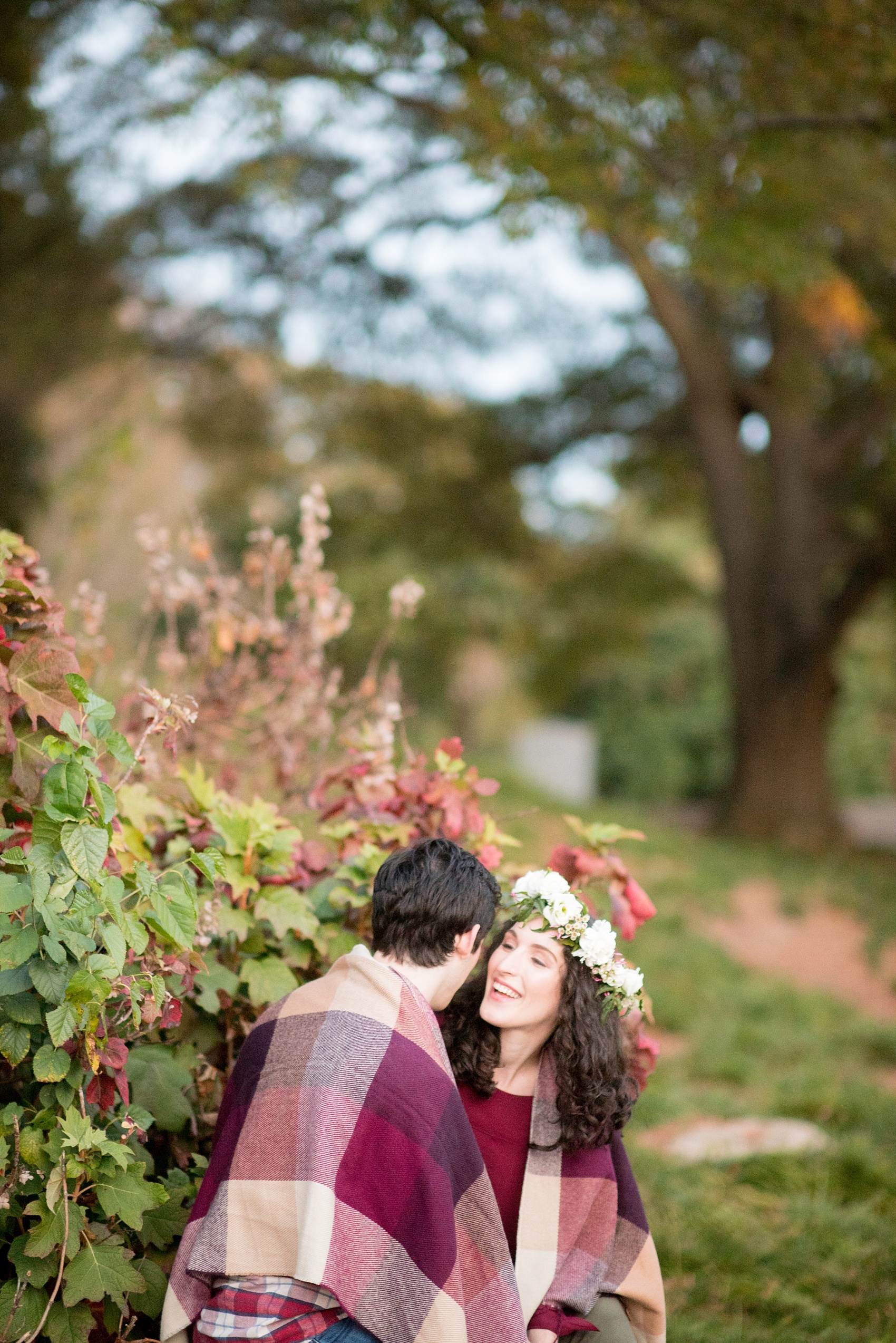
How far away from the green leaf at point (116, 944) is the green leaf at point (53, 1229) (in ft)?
1.31

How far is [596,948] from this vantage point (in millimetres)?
1953

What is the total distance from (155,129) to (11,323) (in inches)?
70.1

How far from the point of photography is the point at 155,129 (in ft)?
19.2

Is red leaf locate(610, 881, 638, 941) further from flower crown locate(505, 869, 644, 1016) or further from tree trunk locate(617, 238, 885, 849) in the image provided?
tree trunk locate(617, 238, 885, 849)

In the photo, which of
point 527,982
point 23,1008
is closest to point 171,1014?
point 23,1008

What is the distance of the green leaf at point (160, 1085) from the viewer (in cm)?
187

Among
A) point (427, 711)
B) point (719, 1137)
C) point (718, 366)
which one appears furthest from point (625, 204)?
point (427, 711)

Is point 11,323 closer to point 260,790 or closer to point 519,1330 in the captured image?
point 260,790

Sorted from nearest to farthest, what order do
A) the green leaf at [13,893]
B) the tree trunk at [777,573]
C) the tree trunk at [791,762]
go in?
the green leaf at [13,893]
the tree trunk at [777,573]
the tree trunk at [791,762]

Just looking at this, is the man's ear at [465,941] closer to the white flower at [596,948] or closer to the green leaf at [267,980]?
the white flower at [596,948]

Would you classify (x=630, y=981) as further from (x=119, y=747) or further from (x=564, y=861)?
(x=119, y=747)

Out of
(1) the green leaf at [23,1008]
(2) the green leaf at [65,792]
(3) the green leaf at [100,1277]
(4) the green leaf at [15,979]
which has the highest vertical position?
(2) the green leaf at [65,792]

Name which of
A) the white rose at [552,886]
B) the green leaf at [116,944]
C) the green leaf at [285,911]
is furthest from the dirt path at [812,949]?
the green leaf at [116,944]

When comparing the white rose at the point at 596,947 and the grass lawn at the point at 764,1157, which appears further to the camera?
the grass lawn at the point at 764,1157
